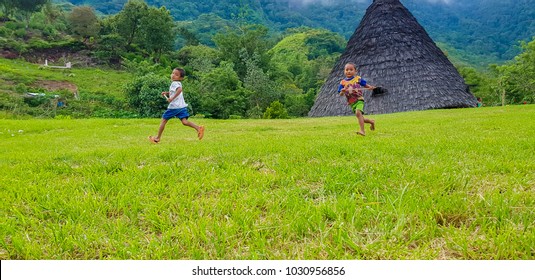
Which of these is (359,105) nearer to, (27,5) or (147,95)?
(147,95)

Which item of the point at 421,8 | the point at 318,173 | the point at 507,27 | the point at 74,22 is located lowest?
the point at 318,173

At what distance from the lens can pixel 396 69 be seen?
2231 centimetres

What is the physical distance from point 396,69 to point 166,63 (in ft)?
116

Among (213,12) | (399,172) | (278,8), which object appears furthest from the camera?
(278,8)

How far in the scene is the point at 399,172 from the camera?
2.54m

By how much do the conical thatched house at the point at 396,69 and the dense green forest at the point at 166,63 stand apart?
5062 millimetres

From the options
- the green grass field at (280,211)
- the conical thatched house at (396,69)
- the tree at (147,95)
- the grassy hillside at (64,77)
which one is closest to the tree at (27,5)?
the grassy hillside at (64,77)

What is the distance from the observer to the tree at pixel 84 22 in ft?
163

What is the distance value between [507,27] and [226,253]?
115619 mm

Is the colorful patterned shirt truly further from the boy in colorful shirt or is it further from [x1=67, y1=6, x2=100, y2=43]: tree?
[x1=67, y1=6, x2=100, y2=43]: tree

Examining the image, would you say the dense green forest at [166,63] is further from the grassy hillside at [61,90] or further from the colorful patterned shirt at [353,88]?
the colorful patterned shirt at [353,88]

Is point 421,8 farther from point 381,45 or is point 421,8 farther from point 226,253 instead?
point 226,253

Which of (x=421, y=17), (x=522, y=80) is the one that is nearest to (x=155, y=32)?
(x=522, y=80)

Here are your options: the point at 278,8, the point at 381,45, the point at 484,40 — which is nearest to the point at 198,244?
the point at 381,45
